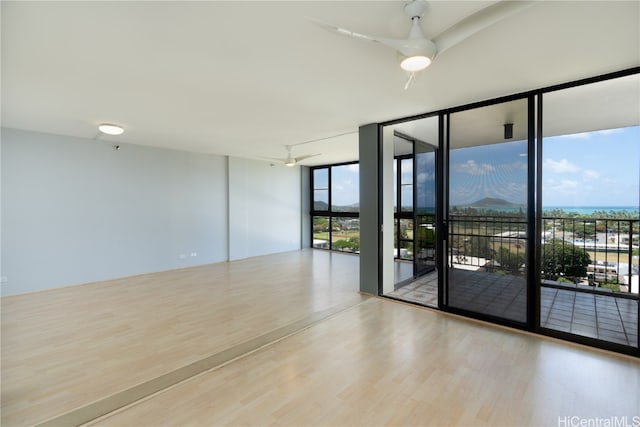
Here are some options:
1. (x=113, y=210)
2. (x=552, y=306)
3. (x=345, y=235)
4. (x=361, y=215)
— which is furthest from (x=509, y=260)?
(x=113, y=210)

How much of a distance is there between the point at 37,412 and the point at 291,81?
10.7 feet

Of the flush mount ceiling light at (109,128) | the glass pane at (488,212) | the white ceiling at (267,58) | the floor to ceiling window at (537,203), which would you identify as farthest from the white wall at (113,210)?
the glass pane at (488,212)

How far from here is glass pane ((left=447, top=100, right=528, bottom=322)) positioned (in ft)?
10.5

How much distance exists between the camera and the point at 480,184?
342cm

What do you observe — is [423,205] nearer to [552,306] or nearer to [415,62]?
[552,306]

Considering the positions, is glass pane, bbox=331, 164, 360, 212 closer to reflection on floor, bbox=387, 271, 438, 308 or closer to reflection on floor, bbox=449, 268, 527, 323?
reflection on floor, bbox=387, 271, 438, 308

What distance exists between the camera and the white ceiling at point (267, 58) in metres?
1.80

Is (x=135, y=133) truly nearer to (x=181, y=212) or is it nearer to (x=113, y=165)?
(x=113, y=165)

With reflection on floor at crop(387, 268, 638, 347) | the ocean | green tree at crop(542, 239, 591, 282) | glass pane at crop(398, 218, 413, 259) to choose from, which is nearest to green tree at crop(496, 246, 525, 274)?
reflection on floor at crop(387, 268, 638, 347)

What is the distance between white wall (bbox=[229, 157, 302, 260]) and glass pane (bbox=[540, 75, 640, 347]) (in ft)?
20.4

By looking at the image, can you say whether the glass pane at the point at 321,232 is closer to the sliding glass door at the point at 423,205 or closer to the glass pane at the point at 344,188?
the glass pane at the point at 344,188

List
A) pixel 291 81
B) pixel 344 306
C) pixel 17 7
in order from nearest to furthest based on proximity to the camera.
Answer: pixel 17 7, pixel 291 81, pixel 344 306

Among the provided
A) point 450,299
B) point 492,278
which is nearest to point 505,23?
point 492,278

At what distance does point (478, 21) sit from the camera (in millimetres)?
1691
